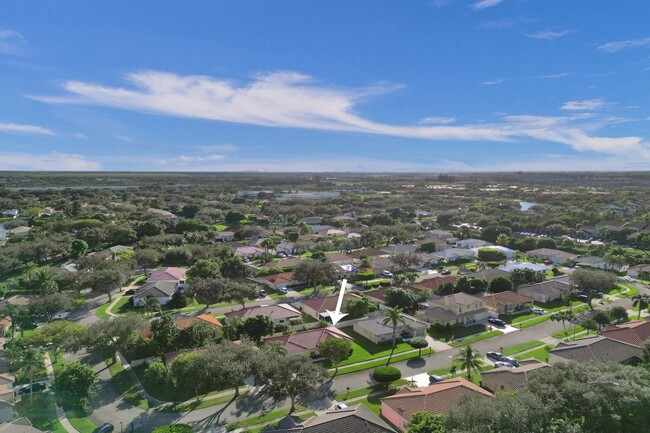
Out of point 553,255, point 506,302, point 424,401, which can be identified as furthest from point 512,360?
point 553,255

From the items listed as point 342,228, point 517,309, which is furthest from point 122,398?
point 342,228

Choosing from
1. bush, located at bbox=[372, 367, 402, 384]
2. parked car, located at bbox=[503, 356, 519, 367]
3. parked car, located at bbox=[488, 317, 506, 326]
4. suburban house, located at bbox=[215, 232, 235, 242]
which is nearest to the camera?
bush, located at bbox=[372, 367, 402, 384]

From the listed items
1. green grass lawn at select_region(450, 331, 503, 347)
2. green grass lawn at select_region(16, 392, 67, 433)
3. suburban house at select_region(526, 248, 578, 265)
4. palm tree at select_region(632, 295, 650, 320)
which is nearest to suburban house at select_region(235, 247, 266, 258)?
green grass lawn at select_region(450, 331, 503, 347)

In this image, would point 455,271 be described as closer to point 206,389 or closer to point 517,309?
point 517,309

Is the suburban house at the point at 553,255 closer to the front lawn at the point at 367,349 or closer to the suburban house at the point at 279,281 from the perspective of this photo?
the suburban house at the point at 279,281

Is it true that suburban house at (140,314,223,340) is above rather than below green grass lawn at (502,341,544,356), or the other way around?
above

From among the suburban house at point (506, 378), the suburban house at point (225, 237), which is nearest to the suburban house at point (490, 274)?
the suburban house at point (506, 378)

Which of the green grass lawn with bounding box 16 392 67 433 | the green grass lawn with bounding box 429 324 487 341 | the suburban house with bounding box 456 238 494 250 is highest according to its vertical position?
the suburban house with bounding box 456 238 494 250

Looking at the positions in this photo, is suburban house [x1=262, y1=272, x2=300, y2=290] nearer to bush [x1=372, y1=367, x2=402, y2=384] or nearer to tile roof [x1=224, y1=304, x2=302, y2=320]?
tile roof [x1=224, y1=304, x2=302, y2=320]
